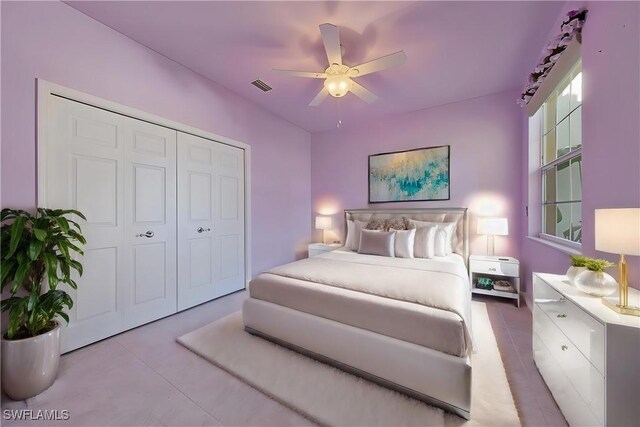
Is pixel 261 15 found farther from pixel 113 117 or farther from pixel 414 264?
pixel 414 264

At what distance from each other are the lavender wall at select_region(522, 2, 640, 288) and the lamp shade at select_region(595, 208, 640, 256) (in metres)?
0.30

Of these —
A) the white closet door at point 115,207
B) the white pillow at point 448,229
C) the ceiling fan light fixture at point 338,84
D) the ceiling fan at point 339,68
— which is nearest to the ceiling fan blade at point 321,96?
the ceiling fan at point 339,68

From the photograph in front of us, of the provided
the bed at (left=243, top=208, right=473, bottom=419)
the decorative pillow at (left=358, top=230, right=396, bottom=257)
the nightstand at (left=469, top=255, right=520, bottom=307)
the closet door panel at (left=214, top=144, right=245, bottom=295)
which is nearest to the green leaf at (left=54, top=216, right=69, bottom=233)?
the bed at (left=243, top=208, right=473, bottom=419)

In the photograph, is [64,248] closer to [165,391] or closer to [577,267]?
[165,391]

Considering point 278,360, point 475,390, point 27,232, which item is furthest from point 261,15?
point 475,390

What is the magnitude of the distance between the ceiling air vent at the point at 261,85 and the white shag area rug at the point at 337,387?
110 inches

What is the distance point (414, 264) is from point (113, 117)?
3.17 metres

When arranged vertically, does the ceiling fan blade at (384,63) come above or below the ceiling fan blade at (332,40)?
below

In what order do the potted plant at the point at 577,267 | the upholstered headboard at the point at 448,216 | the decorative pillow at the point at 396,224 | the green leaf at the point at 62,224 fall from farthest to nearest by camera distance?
the decorative pillow at the point at 396,224 < the upholstered headboard at the point at 448,216 < the green leaf at the point at 62,224 < the potted plant at the point at 577,267

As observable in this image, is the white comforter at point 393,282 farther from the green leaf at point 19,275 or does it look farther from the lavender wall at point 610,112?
the green leaf at point 19,275

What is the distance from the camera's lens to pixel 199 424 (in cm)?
128

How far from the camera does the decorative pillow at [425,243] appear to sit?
291 cm

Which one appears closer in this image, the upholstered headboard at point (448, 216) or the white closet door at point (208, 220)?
the white closet door at point (208, 220)

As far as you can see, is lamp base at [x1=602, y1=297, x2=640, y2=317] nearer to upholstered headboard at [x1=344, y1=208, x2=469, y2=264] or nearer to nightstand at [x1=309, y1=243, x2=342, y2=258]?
upholstered headboard at [x1=344, y1=208, x2=469, y2=264]
